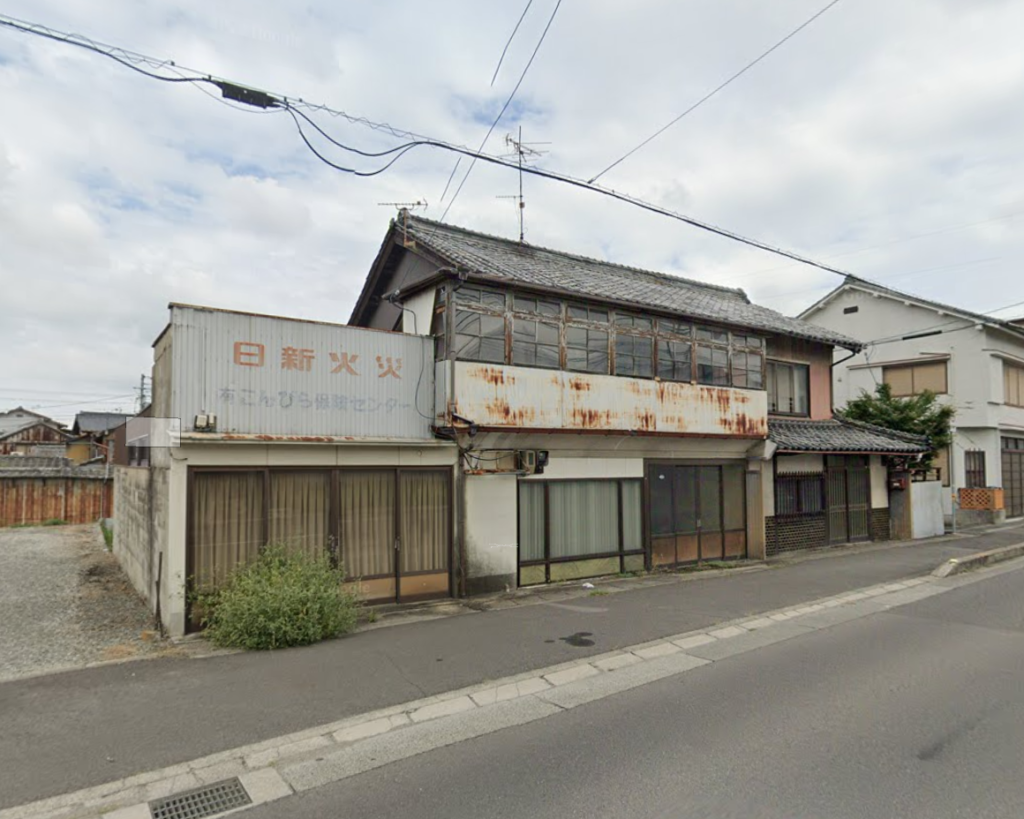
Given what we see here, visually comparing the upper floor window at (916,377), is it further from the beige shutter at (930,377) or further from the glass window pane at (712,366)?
the glass window pane at (712,366)

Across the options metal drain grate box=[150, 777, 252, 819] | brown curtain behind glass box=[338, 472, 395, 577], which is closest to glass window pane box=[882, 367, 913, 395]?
brown curtain behind glass box=[338, 472, 395, 577]

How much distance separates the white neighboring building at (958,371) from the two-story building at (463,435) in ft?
34.0

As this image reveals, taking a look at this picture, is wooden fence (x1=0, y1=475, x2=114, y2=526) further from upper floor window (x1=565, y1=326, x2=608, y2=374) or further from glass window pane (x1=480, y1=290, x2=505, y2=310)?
upper floor window (x1=565, y1=326, x2=608, y2=374)

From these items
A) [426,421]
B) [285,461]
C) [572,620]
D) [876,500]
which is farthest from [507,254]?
[876,500]

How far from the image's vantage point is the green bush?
7656mm

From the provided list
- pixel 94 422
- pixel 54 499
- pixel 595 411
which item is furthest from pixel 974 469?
pixel 94 422

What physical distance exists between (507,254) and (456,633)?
28.0ft

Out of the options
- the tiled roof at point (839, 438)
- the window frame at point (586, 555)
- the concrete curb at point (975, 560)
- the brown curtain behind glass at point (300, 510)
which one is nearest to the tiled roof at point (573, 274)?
the tiled roof at point (839, 438)

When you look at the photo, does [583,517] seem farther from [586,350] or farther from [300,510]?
[300,510]

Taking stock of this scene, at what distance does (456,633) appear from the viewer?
27.6 feet

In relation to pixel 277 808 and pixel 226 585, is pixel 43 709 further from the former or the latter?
→ pixel 277 808

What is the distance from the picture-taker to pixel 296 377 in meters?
9.32

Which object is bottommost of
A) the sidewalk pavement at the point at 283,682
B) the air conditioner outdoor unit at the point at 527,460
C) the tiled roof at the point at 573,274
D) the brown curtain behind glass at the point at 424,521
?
the sidewalk pavement at the point at 283,682

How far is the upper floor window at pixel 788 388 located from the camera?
16.9 metres
